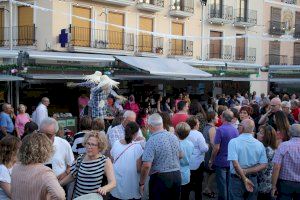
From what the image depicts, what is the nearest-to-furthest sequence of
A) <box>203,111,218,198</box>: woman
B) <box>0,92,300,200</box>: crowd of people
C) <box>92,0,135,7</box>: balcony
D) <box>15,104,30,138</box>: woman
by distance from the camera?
1. <box>0,92,300,200</box>: crowd of people
2. <box>203,111,218,198</box>: woman
3. <box>15,104,30,138</box>: woman
4. <box>92,0,135,7</box>: balcony

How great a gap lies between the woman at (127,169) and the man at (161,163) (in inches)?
3.3

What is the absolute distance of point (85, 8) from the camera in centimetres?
1914

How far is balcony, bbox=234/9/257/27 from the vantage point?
26.6m

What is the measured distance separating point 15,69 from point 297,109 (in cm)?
734

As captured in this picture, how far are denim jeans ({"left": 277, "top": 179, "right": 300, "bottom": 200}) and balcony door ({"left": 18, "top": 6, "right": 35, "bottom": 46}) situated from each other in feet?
45.9

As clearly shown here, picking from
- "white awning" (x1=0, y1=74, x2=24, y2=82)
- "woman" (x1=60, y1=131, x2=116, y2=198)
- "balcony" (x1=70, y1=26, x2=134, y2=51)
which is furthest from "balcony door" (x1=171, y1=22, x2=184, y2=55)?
"woman" (x1=60, y1=131, x2=116, y2=198)

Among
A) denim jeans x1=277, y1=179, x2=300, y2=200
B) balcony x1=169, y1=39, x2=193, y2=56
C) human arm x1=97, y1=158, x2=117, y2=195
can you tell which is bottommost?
denim jeans x1=277, y1=179, x2=300, y2=200

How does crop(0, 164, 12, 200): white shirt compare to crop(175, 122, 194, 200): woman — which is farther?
crop(175, 122, 194, 200): woman

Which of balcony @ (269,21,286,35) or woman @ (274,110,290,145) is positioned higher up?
balcony @ (269,21,286,35)

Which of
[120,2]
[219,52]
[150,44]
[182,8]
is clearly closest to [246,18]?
[219,52]

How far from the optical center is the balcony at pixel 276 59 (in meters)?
29.6

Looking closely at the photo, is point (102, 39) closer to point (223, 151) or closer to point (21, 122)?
point (21, 122)

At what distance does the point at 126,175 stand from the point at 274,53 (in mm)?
26476

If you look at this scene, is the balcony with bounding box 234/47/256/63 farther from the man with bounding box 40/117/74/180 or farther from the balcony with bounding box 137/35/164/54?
the man with bounding box 40/117/74/180
